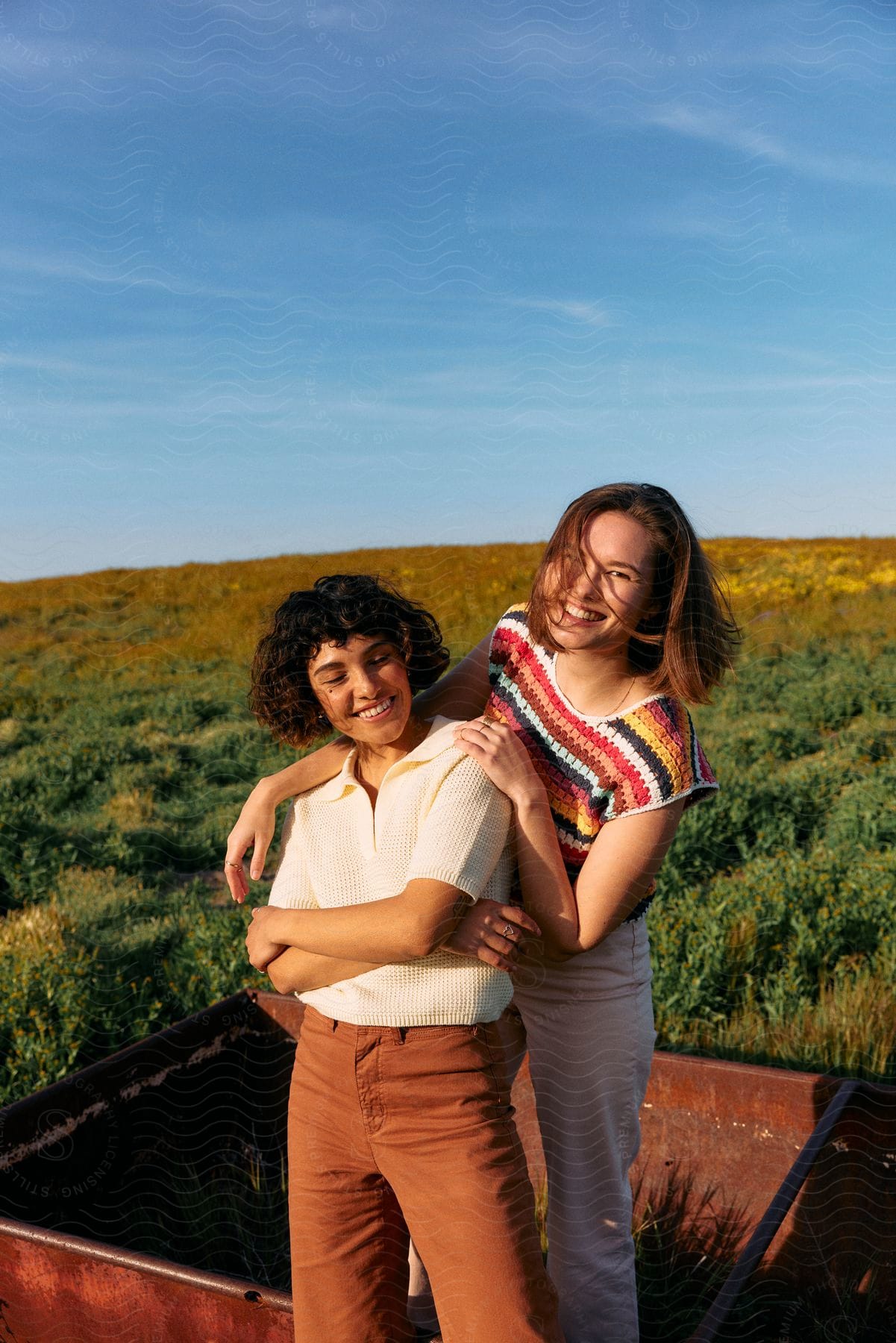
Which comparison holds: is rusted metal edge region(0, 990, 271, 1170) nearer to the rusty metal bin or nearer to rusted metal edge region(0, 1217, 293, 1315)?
the rusty metal bin

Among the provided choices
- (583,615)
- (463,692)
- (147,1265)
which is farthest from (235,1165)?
(583,615)

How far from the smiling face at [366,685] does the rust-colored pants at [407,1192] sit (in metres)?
0.42

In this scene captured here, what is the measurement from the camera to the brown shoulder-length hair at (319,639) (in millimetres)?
1626

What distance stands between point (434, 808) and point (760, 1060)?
5.77ft

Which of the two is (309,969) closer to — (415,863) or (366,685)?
(415,863)

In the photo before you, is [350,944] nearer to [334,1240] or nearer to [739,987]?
[334,1240]

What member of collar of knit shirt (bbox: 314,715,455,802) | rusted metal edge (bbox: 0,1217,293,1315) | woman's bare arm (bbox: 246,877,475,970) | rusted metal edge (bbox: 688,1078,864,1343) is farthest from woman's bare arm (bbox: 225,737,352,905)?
rusted metal edge (bbox: 688,1078,864,1343)

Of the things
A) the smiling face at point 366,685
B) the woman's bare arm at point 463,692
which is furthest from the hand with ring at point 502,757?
the woman's bare arm at point 463,692

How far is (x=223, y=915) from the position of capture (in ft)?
12.1

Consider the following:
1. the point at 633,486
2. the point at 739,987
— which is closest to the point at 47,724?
the point at 739,987

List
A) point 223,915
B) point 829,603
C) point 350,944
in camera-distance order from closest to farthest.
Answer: point 350,944
point 223,915
point 829,603

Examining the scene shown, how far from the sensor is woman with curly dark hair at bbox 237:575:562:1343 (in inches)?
56.0

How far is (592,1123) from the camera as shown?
1.60 meters

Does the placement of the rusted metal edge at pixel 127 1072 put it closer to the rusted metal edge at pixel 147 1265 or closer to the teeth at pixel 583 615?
the rusted metal edge at pixel 147 1265
